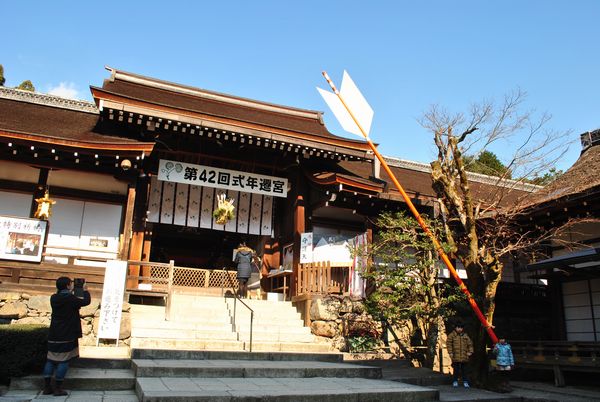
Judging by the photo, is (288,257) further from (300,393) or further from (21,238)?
(300,393)

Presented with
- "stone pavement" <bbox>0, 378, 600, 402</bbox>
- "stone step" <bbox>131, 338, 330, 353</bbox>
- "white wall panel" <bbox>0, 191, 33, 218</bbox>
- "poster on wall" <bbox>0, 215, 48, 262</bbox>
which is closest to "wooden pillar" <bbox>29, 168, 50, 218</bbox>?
"white wall panel" <bbox>0, 191, 33, 218</bbox>

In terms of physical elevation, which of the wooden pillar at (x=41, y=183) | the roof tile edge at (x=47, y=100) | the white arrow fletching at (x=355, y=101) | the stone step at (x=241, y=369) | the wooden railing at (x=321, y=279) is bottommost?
the stone step at (x=241, y=369)

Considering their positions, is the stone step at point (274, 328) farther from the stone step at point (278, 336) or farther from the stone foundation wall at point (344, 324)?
the stone foundation wall at point (344, 324)

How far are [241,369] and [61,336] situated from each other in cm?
267

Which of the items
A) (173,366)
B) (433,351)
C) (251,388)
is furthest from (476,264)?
(173,366)

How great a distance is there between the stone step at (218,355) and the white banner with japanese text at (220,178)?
620cm

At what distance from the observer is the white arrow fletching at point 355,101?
11.1 meters

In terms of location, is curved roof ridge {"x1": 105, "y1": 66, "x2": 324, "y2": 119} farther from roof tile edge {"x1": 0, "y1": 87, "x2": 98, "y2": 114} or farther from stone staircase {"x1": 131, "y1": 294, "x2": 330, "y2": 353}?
stone staircase {"x1": 131, "y1": 294, "x2": 330, "y2": 353}

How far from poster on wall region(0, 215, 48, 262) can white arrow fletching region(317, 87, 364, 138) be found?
24.4 feet

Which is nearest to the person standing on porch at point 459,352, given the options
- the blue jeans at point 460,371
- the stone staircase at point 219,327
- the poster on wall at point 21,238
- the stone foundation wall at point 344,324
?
the blue jeans at point 460,371

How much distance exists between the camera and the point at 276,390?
6133 mm

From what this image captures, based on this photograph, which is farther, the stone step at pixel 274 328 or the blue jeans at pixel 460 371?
the stone step at pixel 274 328

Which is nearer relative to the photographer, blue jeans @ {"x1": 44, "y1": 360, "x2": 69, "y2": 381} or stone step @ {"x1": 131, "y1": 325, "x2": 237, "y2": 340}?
blue jeans @ {"x1": 44, "y1": 360, "x2": 69, "y2": 381}

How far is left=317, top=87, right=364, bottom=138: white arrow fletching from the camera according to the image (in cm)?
1089
